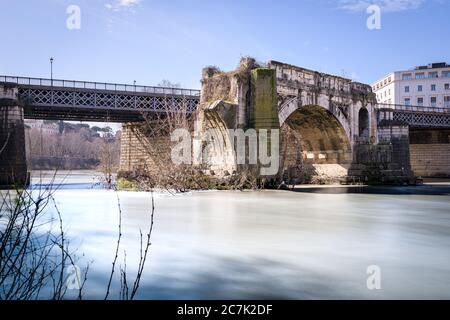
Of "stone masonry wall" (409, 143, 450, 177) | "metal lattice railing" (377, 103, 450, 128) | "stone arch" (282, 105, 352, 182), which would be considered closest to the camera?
"stone arch" (282, 105, 352, 182)

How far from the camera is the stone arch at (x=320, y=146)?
2512 cm

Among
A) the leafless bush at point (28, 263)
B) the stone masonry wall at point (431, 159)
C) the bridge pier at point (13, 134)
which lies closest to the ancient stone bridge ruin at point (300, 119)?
the leafless bush at point (28, 263)

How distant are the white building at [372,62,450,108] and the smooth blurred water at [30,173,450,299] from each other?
72.5 meters

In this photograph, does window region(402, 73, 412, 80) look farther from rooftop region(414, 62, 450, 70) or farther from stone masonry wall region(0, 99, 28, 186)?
stone masonry wall region(0, 99, 28, 186)

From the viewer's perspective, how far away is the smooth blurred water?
168 inches

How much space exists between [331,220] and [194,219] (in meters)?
3.17

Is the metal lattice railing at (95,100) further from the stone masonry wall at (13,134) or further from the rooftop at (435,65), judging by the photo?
the rooftop at (435,65)

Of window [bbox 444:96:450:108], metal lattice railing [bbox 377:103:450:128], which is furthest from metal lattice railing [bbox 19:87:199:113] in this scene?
window [bbox 444:96:450:108]

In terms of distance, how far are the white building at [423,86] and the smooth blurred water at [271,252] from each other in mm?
72459

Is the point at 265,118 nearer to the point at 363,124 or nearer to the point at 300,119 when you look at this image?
the point at 300,119

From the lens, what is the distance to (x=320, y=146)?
26938 millimetres

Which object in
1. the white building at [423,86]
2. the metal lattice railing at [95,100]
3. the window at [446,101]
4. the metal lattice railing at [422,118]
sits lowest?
the metal lattice railing at [422,118]

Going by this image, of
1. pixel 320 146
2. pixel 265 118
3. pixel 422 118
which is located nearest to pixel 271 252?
pixel 265 118
